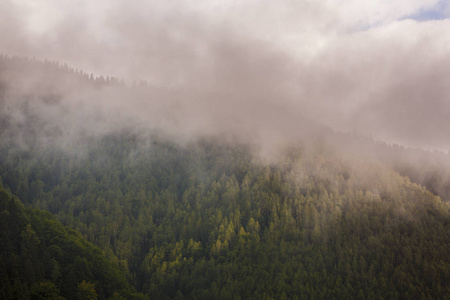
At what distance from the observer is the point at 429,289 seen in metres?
147

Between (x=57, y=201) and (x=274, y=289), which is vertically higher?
(x=57, y=201)

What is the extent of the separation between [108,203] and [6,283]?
107782 millimetres

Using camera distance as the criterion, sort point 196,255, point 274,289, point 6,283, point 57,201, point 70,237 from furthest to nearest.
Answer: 1. point 57,201
2. point 196,255
3. point 274,289
4. point 70,237
5. point 6,283

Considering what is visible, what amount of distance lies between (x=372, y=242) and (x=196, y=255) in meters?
91.9

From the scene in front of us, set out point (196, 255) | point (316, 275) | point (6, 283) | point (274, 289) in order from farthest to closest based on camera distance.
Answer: point (196, 255), point (316, 275), point (274, 289), point (6, 283)

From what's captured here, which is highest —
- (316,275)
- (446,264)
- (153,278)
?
(446,264)

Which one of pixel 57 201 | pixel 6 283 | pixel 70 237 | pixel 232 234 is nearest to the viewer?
pixel 6 283

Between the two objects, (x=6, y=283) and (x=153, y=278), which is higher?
(x=6, y=283)

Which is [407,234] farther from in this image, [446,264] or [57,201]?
[57,201]

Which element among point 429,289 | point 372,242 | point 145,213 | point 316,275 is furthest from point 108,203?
point 429,289

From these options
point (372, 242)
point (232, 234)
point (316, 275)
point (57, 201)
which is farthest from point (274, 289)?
point (57, 201)

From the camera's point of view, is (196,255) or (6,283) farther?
(196,255)

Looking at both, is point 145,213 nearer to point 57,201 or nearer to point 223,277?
point 57,201

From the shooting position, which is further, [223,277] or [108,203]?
[108,203]
